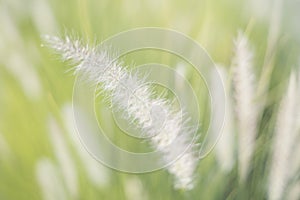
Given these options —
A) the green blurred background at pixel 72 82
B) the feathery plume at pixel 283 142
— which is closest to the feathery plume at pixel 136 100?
the green blurred background at pixel 72 82

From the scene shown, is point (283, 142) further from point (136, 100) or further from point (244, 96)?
point (136, 100)

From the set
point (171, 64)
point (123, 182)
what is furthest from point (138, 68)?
point (123, 182)

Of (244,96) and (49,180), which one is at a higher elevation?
(244,96)

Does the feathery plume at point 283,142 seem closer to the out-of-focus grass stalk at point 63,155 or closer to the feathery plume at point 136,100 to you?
the feathery plume at point 136,100

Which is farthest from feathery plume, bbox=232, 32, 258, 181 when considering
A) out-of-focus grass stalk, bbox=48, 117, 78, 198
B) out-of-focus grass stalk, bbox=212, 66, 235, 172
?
out-of-focus grass stalk, bbox=48, 117, 78, 198

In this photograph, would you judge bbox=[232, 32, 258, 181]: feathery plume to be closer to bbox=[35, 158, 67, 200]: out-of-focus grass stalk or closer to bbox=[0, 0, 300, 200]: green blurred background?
bbox=[0, 0, 300, 200]: green blurred background

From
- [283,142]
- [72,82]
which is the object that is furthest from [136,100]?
[283,142]
